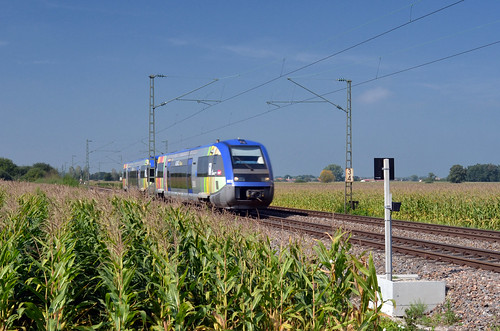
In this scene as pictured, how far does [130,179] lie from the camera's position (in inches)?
1928

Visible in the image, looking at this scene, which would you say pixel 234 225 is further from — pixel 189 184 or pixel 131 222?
pixel 189 184

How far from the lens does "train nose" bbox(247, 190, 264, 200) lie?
22156mm

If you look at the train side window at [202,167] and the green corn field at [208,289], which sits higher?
the train side window at [202,167]

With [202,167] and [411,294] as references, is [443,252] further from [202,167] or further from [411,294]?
[202,167]

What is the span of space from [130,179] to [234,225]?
42.1 m

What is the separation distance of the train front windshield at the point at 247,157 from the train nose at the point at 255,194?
3.30ft

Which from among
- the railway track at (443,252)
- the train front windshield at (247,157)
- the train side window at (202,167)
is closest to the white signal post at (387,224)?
the railway track at (443,252)

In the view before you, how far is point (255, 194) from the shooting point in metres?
22.3

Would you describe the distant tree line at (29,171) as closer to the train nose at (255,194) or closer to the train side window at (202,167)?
the train side window at (202,167)

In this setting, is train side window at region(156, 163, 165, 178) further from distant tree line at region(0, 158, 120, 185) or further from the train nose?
distant tree line at region(0, 158, 120, 185)

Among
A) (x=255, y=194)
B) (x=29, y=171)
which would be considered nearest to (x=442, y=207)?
(x=255, y=194)

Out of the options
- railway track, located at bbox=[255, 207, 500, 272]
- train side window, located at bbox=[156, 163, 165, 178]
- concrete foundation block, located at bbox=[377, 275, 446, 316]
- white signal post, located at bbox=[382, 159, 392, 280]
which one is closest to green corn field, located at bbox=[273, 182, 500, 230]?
railway track, located at bbox=[255, 207, 500, 272]

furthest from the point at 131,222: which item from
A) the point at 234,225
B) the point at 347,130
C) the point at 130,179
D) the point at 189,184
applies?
the point at 130,179

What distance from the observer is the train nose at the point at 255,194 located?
22.2m
